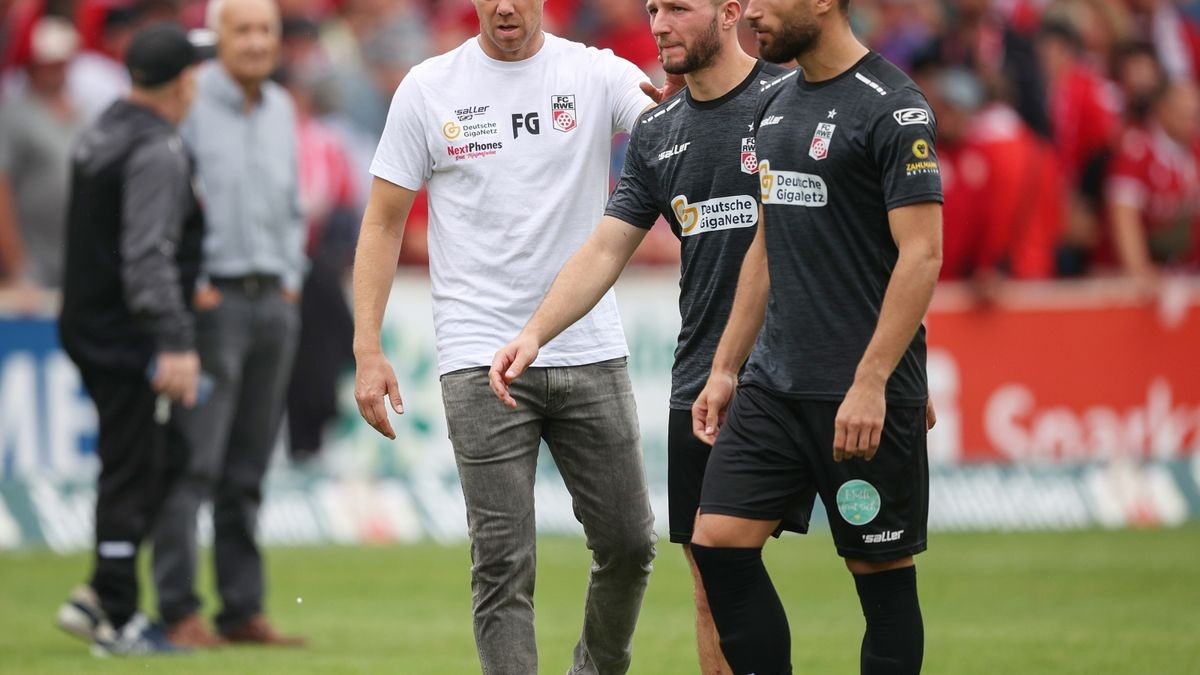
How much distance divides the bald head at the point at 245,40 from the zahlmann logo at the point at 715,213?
3915 millimetres

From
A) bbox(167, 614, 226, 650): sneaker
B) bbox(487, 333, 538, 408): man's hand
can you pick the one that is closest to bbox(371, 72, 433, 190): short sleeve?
bbox(487, 333, 538, 408): man's hand

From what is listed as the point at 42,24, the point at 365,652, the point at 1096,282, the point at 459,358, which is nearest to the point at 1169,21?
the point at 1096,282

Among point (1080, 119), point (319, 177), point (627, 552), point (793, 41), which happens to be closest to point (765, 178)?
point (793, 41)

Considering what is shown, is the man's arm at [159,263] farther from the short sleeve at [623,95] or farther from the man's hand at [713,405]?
the man's hand at [713,405]

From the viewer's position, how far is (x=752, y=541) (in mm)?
6602

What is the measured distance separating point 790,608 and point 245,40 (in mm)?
4612

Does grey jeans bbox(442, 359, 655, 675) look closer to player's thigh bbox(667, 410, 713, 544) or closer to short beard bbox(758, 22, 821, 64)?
player's thigh bbox(667, 410, 713, 544)

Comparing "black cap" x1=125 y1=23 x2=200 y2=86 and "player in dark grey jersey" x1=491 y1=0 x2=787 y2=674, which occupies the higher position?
"black cap" x1=125 y1=23 x2=200 y2=86

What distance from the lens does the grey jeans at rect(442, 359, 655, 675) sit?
7059 mm

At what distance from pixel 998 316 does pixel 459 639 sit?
6553mm

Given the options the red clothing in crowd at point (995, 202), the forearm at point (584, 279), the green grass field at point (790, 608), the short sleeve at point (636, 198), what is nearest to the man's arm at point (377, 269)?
the forearm at point (584, 279)

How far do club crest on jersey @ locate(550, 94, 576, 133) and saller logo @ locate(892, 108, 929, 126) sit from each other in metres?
1.54

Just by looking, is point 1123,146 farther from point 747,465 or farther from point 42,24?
point 747,465

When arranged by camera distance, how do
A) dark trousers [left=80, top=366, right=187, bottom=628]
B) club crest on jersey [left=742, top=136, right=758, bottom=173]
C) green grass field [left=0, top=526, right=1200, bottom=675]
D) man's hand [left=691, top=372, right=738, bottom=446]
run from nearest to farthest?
man's hand [left=691, top=372, right=738, bottom=446] → club crest on jersey [left=742, top=136, right=758, bottom=173] → green grass field [left=0, top=526, right=1200, bottom=675] → dark trousers [left=80, top=366, right=187, bottom=628]
